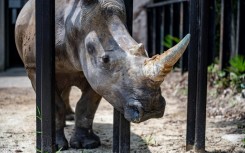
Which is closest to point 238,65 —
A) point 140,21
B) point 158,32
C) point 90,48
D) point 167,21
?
point 90,48

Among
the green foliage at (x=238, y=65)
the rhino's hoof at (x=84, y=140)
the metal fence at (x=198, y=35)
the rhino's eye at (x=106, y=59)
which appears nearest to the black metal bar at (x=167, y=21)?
the metal fence at (x=198, y=35)

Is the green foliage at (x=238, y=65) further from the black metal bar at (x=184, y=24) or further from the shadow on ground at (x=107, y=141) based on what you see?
the shadow on ground at (x=107, y=141)

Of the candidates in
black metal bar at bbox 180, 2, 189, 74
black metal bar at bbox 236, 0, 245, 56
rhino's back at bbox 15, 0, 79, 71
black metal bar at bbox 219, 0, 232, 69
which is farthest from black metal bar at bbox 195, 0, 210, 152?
black metal bar at bbox 180, 2, 189, 74

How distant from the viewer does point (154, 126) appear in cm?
506

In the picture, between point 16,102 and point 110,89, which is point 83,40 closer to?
point 110,89

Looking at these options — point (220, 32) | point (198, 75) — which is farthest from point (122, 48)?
point (220, 32)

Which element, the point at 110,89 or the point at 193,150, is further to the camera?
the point at 193,150

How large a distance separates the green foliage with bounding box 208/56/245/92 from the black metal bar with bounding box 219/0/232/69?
0.65 feet

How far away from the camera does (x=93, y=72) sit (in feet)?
10.7

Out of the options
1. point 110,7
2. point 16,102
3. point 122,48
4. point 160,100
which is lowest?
point 16,102

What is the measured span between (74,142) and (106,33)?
1.21m

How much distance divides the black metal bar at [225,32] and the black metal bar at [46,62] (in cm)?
482

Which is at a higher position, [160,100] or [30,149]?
[160,100]

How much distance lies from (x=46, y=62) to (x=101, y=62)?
0.38 meters
